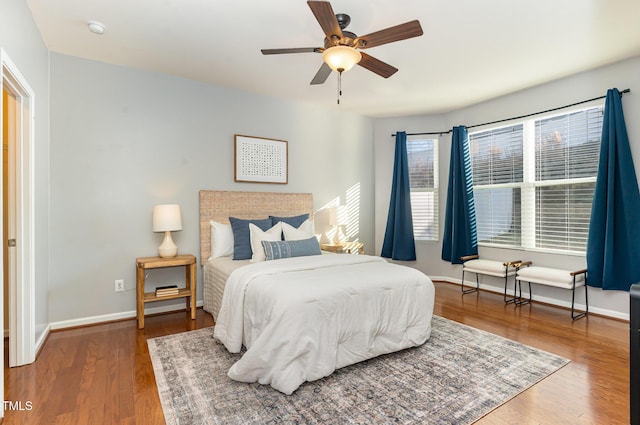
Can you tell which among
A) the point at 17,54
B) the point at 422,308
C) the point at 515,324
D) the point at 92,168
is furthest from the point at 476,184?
the point at 17,54

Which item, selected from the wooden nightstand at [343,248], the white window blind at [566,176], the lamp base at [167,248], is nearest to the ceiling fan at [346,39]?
the lamp base at [167,248]

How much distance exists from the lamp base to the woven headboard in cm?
40

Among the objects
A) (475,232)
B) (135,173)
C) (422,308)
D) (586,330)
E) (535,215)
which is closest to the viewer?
(422,308)

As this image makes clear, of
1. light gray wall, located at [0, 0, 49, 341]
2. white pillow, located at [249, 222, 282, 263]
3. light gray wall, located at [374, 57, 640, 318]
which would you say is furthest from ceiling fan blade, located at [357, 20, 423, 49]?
light gray wall, located at [374, 57, 640, 318]

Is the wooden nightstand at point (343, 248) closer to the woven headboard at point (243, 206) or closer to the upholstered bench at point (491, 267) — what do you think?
the woven headboard at point (243, 206)

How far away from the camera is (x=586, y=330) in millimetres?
3301

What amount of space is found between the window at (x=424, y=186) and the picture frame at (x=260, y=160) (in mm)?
2213

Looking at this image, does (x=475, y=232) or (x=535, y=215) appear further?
(x=475, y=232)

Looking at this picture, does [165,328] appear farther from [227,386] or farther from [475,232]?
[475,232]

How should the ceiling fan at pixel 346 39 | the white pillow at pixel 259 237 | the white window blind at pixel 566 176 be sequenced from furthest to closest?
the white window blind at pixel 566 176
the white pillow at pixel 259 237
the ceiling fan at pixel 346 39

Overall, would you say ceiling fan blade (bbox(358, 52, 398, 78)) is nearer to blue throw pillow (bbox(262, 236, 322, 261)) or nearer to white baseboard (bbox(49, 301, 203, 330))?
blue throw pillow (bbox(262, 236, 322, 261))

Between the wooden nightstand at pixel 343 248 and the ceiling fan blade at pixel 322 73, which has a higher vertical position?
the ceiling fan blade at pixel 322 73

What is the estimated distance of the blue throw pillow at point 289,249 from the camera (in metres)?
3.41

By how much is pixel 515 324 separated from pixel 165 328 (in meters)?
3.57
